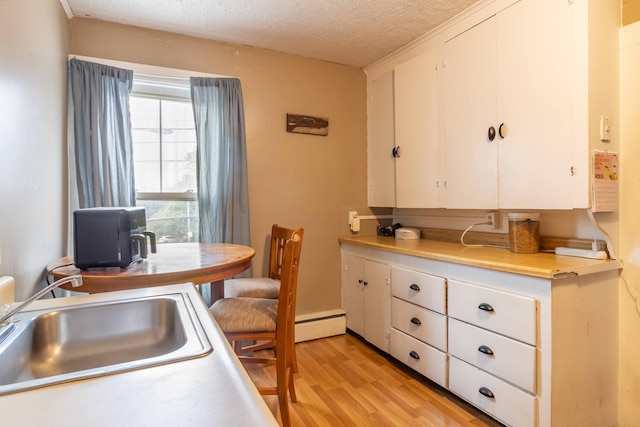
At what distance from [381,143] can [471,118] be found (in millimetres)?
897

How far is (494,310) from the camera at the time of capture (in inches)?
65.6

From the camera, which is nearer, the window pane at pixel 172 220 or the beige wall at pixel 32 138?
the beige wall at pixel 32 138

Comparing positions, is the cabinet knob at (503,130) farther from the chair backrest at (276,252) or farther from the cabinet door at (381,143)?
the chair backrest at (276,252)

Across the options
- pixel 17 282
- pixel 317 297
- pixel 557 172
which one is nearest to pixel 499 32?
pixel 557 172

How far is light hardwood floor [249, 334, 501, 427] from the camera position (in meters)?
1.77

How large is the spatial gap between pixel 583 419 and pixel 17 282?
2495 mm

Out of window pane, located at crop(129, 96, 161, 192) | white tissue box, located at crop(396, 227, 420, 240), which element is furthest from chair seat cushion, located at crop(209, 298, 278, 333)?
white tissue box, located at crop(396, 227, 420, 240)

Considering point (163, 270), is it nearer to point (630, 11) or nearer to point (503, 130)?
point (503, 130)

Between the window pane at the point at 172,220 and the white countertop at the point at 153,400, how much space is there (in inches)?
76.7

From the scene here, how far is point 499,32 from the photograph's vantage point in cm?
192

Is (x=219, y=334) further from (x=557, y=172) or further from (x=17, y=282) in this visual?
(x=557, y=172)

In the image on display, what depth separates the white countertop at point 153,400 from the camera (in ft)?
1.58

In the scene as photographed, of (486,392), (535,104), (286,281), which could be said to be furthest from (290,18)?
(486,392)

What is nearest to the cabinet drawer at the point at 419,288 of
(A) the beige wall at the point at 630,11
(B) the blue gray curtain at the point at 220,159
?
(B) the blue gray curtain at the point at 220,159
